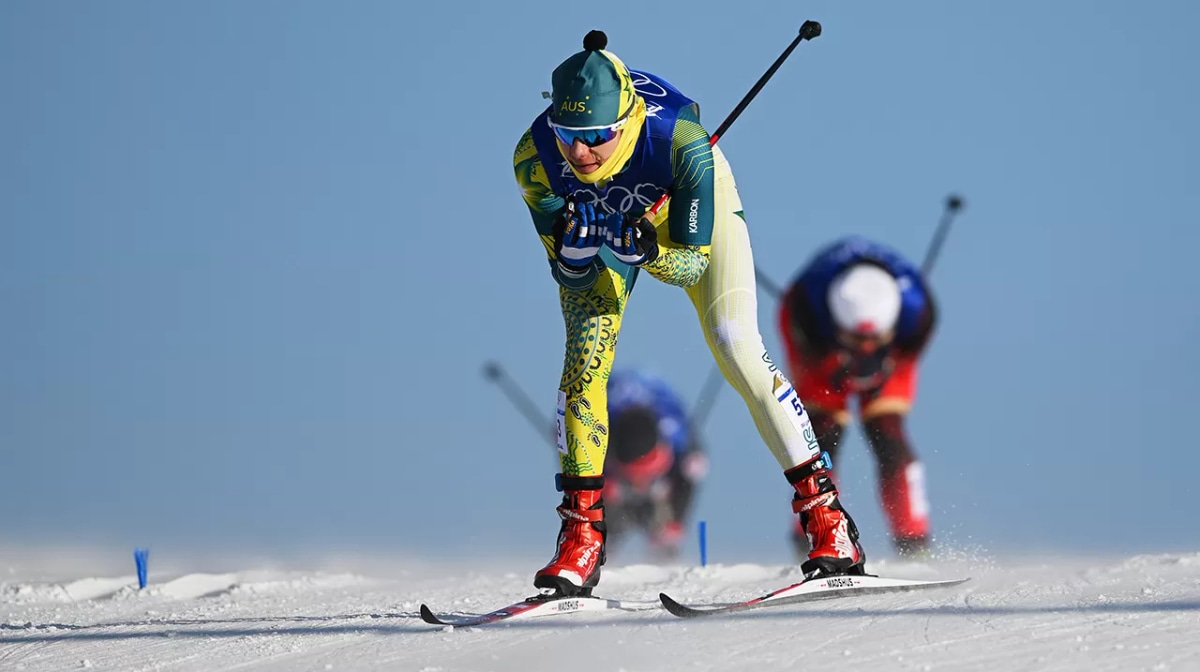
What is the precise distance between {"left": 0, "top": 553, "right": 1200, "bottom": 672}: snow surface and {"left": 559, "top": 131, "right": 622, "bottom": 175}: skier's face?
205 centimetres

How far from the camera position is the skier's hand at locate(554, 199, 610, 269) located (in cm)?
608

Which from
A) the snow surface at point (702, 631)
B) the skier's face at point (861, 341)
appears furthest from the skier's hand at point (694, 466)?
the snow surface at point (702, 631)

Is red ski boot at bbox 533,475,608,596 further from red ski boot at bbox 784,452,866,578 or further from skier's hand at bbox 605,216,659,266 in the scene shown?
skier's hand at bbox 605,216,659,266

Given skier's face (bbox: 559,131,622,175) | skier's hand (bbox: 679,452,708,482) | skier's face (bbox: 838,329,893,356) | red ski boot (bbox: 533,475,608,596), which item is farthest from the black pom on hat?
skier's hand (bbox: 679,452,708,482)

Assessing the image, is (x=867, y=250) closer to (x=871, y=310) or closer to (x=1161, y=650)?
(x=871, y=310)

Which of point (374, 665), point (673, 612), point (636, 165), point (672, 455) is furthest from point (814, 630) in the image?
point (672, 455)

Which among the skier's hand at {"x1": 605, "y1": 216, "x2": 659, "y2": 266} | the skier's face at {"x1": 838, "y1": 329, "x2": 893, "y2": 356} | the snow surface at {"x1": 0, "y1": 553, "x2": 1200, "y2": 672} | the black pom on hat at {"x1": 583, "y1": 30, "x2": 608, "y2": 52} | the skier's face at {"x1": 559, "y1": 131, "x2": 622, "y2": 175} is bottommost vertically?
the snow surface at {"x1": 0, "y1": 553, "x2": 1200, "y2": 672}

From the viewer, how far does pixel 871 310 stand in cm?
1287

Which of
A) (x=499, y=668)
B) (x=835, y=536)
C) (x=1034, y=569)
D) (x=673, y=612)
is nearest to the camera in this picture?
(x=499, y=668)

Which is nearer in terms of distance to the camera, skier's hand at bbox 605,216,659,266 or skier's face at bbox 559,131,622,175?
skier's hand at bbox 605,216,659,266

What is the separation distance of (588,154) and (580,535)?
1.89m

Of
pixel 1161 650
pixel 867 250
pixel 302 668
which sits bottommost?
pixel 1161 650

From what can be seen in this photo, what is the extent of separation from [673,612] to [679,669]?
1094mm

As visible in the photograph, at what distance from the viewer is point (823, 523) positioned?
21.7 feet
